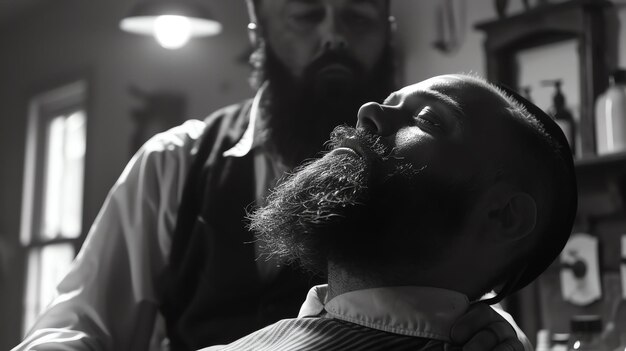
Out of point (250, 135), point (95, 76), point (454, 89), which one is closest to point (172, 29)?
point (95, 76)

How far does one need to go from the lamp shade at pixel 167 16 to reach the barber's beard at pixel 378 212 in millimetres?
2835

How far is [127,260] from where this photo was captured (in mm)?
1812

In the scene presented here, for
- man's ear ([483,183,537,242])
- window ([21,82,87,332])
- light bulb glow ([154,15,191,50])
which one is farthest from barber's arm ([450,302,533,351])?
window ([21,82,87,332])

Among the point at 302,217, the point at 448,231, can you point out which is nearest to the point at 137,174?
the point at 302,217

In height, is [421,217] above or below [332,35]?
below

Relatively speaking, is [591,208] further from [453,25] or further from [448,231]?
[448,231]

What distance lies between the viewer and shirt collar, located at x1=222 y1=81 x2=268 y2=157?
6.10 feet

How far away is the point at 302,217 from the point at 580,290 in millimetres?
2214

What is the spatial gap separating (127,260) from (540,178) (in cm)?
100

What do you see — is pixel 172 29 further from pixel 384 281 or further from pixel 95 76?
pixel 384 281

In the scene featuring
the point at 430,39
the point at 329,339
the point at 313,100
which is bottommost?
the point at 329,339

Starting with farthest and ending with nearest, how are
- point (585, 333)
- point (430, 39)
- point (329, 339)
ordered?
point (430, 39), point (585, 333), point (329, 339)

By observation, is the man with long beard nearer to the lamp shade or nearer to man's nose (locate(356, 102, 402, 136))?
man's nose (locate(356, 102, 402, 136))

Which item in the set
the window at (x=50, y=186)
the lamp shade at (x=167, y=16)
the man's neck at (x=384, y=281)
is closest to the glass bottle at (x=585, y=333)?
the man's neck at (x=384, y=281)
